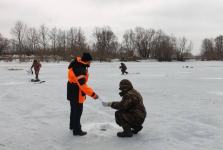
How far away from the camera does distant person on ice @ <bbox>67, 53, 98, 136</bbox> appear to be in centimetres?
337

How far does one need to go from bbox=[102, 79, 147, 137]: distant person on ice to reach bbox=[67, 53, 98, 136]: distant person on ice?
433mm

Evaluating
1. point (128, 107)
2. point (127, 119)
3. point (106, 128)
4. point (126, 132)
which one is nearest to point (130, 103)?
point (128, 107)

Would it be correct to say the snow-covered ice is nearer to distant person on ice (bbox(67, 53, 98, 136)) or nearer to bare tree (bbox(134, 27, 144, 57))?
distant person on ice (bbox(67, 53, 98, 136))

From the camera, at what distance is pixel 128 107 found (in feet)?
11.1

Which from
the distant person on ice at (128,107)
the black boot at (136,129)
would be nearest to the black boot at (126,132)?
the distant person on ice at (128,107)

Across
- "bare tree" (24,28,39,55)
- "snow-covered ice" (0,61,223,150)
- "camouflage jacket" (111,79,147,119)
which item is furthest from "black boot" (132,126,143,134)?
"bare tree" (24,28,39,55)

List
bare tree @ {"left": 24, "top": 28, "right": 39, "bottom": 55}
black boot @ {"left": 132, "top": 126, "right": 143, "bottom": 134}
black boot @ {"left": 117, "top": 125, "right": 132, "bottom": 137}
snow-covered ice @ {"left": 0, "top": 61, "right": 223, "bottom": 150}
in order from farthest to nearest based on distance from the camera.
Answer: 1. bare tree @ {"left": 24, "top": 28, "right": 39, "bottom": 55}
2. black boot @ {"left": 132, "top": 126, "right": 143, "bottom": 134}
3. black boot @ {"left": 117, "top": 125, "right": 132, "bottom": 137}
4. snow-covered ice @ {"left": 0, "top": 61, "right": 223, "bottom": 150}

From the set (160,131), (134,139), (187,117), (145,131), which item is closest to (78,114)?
(134,139)

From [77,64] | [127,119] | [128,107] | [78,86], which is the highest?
[77,64]

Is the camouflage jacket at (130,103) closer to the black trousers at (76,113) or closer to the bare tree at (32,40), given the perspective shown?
the black trousers at (76,113)

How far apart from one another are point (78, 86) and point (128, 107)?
3.14ft

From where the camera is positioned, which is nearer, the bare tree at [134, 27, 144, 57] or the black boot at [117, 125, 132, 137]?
the black boot at [117, 125, 132, 137]

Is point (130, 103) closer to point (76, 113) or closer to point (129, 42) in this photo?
point (76, 113)

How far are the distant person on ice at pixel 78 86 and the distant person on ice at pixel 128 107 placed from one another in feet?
1.42
